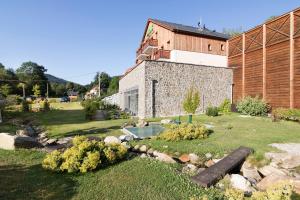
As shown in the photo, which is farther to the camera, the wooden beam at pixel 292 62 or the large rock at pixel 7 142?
the wooden beam at pixel 292 62

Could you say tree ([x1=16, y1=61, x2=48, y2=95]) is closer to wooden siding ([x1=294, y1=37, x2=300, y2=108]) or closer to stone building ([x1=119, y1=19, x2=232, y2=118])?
stone building ([x1=119, y1=19, x2=232, y2=118])

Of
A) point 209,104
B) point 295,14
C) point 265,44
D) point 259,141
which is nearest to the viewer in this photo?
point 259,141

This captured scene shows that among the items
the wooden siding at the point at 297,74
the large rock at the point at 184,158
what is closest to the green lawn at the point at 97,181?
the large rock at the point at 184,158

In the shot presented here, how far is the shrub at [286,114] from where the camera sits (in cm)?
1556

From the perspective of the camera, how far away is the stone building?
765 inches

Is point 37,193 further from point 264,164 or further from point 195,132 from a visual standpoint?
point 195,132

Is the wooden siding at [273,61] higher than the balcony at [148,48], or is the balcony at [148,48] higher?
the balcony at [148,48]

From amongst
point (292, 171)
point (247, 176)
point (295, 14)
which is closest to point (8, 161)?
point (247, 176)

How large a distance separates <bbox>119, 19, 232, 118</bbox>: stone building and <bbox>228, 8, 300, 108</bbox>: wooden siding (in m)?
2.33

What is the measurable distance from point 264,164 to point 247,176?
1.07 metres

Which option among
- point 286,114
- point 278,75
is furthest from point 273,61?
point 286,114

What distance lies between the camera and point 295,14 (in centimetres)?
1667

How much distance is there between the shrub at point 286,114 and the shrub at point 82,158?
13795 mm

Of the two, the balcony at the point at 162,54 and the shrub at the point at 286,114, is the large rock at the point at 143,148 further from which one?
the balcony at the point at 162,54
